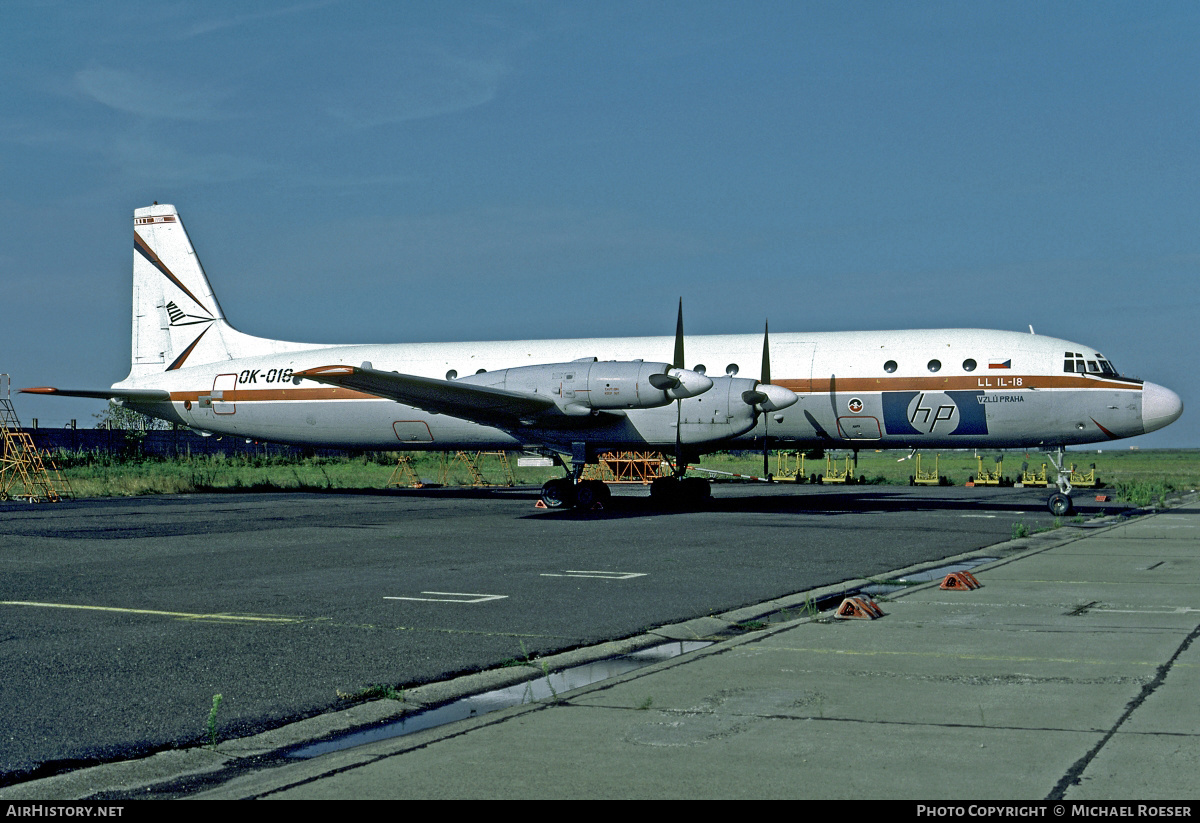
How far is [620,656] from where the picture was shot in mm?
8711

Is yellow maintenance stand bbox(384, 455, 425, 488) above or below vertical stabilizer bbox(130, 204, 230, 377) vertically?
below

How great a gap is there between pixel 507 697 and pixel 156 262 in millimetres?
31167

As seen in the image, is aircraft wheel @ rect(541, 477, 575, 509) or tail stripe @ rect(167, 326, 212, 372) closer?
aircraft wheel @ rect(541, 477, 575, 509)

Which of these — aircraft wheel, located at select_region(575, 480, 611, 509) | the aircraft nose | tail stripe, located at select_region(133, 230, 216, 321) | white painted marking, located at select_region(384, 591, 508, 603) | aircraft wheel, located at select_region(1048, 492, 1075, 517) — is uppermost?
tail stripe, located at select_region(133, 230, 216, 321)

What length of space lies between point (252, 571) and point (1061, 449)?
787 inches

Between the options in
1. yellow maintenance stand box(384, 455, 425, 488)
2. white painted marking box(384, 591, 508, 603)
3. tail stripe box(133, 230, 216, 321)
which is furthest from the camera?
yellow maintenance stand box(384, 455, 425, 488)

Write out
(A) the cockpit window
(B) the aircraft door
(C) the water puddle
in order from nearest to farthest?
(C) the water puddle
(A) the cockpit window
(B) the aircraft door

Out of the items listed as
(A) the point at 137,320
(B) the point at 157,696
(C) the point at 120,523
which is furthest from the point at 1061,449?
(A) the point at 137,320

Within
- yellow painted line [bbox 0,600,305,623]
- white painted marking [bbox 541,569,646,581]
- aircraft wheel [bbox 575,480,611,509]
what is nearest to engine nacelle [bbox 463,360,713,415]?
aircraft wheel [bbox 575,480,611,509]

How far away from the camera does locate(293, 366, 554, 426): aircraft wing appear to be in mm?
23844

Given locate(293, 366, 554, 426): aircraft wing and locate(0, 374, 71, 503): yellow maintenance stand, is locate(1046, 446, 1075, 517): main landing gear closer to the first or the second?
locate(293, 366, 554, 426): aircraft wing

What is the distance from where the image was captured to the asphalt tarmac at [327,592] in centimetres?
690

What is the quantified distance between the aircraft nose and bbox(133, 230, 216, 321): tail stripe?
27.0m

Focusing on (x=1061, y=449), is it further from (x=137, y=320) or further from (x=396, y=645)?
(x=137, y=320)
